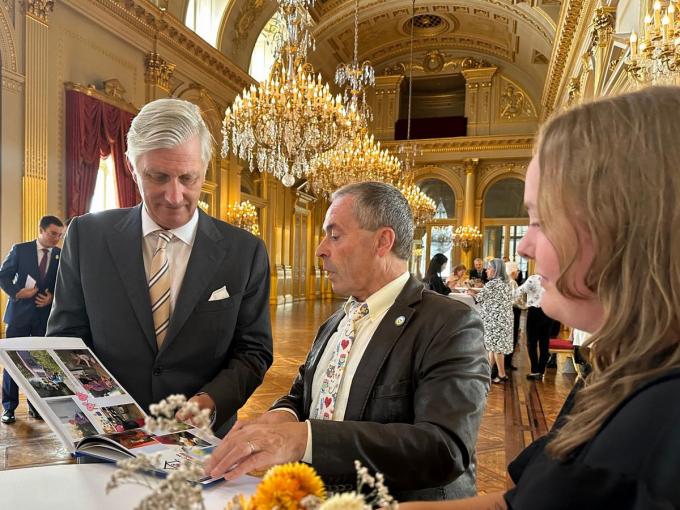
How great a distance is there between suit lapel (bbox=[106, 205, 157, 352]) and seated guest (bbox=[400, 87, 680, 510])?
1152mm

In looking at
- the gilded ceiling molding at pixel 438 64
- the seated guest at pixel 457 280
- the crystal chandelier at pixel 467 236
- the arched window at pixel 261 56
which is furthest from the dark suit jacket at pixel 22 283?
the gilded ceiling molding at pixel 438 64

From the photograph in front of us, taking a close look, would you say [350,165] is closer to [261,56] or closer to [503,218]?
[261,56]

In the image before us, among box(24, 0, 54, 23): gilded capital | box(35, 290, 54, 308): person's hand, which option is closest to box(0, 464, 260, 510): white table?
box(35, 290, 54, 308): person's hand

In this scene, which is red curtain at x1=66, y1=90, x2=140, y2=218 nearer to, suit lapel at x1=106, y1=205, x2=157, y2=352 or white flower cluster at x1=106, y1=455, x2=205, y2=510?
suit lapel at x1=106, y1=205, x2=157, y2=352

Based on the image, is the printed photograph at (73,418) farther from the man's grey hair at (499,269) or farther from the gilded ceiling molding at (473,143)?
the gilded ceiling molding at (473,143)

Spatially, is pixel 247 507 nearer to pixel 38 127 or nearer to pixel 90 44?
pixel 38 127

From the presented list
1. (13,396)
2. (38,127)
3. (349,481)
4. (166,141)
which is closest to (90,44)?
(38,127)

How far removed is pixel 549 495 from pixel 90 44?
9546 mm

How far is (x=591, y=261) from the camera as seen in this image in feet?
2.19

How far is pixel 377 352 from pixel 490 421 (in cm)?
369

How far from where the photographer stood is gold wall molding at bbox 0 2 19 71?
6906mm

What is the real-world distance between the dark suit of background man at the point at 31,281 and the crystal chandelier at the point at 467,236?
1463 cm

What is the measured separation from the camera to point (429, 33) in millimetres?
17391

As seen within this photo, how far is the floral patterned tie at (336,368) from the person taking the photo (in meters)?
1.47
